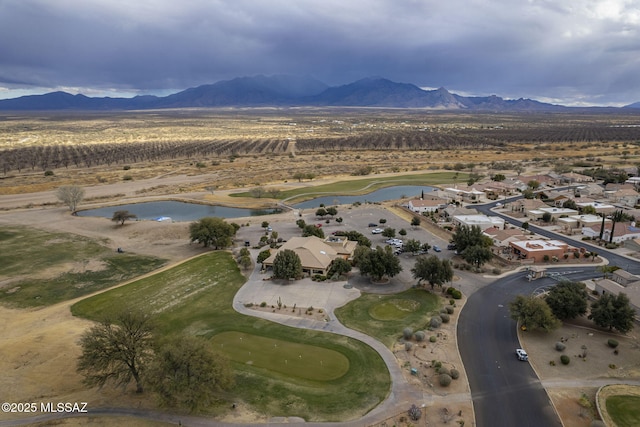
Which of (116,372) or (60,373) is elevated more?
(116,372)

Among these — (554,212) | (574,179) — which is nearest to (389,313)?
(554,212)

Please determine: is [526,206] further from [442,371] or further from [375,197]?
[442,371]

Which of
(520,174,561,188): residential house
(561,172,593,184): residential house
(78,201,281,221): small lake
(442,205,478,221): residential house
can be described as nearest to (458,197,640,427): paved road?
(442,205,478,221): residential house

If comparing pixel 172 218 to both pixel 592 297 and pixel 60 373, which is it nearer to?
pixel 60 373

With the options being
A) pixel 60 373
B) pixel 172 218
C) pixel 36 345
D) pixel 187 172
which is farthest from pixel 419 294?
pixel 187 172

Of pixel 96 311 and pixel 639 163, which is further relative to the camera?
pixel 639 163

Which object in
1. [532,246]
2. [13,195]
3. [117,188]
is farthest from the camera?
[117,188]
